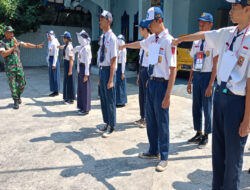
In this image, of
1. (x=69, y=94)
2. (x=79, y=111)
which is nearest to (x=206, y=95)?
(x=79, y=111)

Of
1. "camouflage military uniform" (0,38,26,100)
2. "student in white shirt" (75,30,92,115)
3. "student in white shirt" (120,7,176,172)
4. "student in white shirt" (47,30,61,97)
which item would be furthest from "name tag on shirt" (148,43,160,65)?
"student in white shirt" (47,30,61,97)

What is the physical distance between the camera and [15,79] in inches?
255

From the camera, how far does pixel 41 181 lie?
10.0 feet

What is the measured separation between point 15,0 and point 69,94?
34.8 ft

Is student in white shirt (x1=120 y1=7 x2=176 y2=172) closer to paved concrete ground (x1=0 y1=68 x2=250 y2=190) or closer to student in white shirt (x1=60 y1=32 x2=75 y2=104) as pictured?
paved concrete ground (x1=0 y1=68 x2=250 y2=190)

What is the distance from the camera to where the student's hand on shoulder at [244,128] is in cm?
207

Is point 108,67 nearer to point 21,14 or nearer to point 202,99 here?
point 202,99

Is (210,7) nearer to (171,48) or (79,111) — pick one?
(79,111)

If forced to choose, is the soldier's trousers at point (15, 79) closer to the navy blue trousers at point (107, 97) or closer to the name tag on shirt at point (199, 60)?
the navy blue trousers at point (107, 97)

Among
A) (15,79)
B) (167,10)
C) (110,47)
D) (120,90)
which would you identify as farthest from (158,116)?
(167,10)

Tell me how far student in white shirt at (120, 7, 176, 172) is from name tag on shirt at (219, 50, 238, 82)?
92 centimetres

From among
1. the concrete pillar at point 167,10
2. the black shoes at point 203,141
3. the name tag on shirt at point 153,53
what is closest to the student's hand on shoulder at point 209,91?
the black shoes at point 203,141

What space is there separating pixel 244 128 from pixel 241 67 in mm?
527

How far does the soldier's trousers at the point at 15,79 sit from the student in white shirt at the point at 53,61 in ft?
4.51
